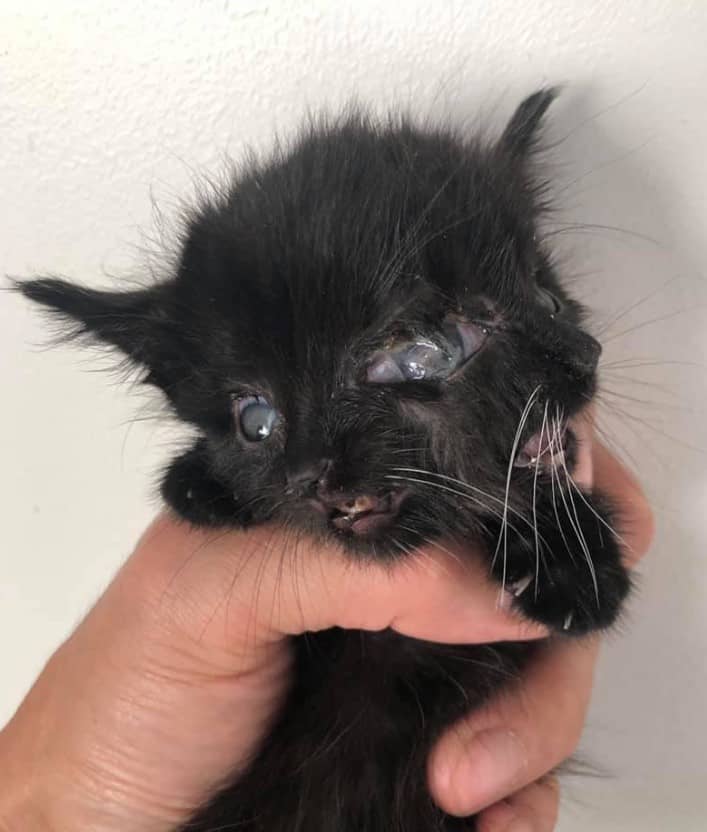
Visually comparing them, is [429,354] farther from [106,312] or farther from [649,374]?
[649,374]

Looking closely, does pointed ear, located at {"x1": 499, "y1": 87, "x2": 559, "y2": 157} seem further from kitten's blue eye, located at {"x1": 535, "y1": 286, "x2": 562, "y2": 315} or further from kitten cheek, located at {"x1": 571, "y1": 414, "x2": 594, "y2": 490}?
kitten cheek, located at {"x1": 571, "y1": 414, "x2": 594, "y2": 490}

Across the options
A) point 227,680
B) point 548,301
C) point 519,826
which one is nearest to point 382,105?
point 548,301

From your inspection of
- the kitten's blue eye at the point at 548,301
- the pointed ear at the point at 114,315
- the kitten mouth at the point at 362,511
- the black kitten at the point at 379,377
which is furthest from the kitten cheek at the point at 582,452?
the pointed ear at the point at 114,315

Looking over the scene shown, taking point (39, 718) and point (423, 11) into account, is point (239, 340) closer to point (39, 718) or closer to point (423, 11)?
point (423, 11)

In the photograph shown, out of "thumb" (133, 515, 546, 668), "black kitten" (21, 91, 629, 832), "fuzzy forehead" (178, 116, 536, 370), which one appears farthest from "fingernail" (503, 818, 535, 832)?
"fuzzy forehead" (178, 116, 536, 370)

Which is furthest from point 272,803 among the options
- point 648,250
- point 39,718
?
point 648,250
